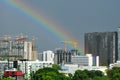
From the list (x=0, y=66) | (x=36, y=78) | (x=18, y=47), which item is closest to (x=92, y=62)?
(x=18, y=47)

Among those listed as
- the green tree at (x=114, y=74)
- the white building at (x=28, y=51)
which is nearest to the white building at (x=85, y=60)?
the white building at (x=28, y=51)

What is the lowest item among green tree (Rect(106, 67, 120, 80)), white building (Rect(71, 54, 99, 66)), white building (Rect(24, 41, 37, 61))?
green tree (Rect(106, 67, 120, 80))

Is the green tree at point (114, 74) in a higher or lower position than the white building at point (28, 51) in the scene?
Answer: lower

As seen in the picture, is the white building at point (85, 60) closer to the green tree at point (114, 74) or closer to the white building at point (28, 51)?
the white building at point (28, 51)

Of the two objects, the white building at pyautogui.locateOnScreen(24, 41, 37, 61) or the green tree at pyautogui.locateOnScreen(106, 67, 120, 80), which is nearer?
the green tree at pyautogui.locateOnScreen(106, 67, 120, 80)

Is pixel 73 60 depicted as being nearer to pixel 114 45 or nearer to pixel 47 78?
pixel 114 45

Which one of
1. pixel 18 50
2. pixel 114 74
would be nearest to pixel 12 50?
pixel 18 50

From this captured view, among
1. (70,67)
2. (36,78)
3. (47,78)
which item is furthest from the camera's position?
(70,67)

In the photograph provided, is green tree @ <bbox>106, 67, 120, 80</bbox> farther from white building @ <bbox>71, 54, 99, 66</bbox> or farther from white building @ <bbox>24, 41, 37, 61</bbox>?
white building @ <bbox>24, 41, 37, 61</bbox>

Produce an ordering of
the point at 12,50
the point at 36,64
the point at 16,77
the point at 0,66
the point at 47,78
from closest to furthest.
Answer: the point at 16,77 < the point at 47,78 < the point at 0,66 < the point at 36,64 < the point at 12,50

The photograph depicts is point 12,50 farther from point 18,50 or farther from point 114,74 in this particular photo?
point 114,74

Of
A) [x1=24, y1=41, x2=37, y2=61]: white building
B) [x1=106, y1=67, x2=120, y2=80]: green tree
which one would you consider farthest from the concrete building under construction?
[x1=106, y1=67, x2=120, y2=80]: green tree
